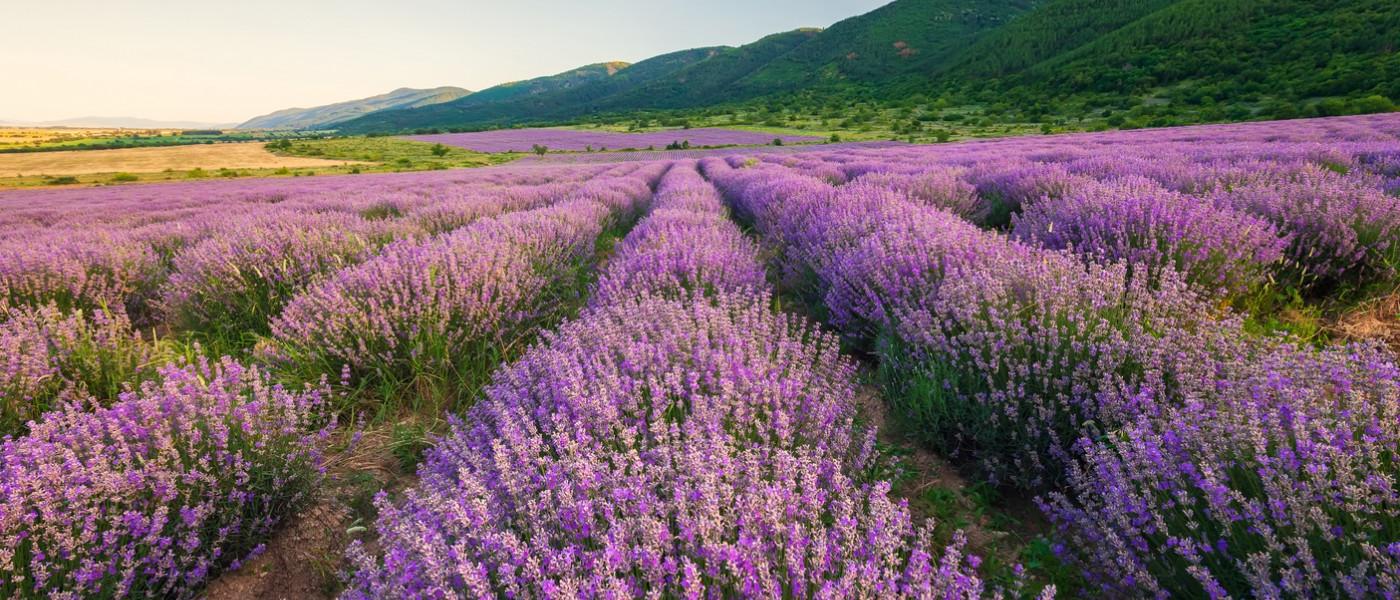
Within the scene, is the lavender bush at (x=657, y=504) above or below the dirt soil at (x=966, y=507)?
above

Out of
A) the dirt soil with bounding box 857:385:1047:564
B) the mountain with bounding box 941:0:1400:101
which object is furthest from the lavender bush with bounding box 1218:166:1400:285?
the mountain with bounding box 941:0:1400:101

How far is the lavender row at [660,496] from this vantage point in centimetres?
100

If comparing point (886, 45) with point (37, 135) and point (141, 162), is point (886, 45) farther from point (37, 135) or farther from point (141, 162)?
point (37, 135)

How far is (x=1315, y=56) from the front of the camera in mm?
33750

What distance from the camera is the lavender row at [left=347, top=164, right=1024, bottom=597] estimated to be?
1005mm

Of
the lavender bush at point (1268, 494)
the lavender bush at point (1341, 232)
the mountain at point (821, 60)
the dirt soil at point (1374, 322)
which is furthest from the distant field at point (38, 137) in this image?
the dirt soil at point (1374, 322)

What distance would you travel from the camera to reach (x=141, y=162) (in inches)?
1260

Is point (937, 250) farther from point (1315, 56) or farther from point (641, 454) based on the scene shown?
point (1315, 56)

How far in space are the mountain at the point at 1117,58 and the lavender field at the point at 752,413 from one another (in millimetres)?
32578

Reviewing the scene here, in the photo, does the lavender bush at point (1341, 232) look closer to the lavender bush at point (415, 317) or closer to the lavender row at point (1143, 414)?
the lavender row at point (1143, 414)

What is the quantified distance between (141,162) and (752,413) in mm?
45988

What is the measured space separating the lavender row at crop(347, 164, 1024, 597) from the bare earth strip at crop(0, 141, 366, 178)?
36300 mm

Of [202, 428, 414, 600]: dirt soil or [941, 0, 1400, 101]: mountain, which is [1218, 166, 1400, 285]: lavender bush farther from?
[941, 0, 1400, 101]: mountain

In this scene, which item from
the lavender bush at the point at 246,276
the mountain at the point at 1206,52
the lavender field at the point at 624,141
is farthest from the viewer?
the lavender field at the point at 624,141
